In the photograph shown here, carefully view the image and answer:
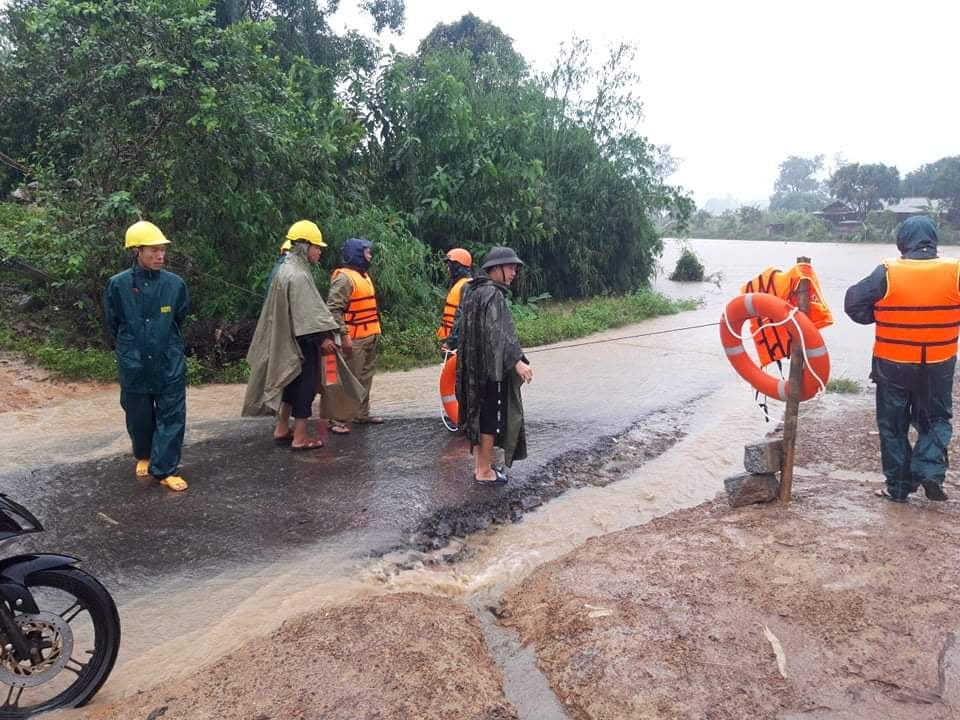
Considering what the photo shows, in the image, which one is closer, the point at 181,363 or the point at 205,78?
the point at 181,363

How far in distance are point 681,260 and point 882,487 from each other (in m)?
21.3

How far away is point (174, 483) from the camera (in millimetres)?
4977

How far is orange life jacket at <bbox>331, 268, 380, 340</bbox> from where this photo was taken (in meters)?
6.27

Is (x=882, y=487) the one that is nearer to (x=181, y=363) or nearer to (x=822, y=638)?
(x=822, y=638)

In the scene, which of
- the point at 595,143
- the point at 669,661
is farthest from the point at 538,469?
the point at 595,143

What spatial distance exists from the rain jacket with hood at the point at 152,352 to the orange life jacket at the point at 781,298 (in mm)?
3924

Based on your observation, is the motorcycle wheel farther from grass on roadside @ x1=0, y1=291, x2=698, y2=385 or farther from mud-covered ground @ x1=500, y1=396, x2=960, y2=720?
grass on roadside @ x1=0, y1=291, x2=698, y2=385

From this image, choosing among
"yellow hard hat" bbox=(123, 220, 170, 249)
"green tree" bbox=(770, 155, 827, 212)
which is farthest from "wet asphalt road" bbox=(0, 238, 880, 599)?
"green tree" bbox=(770, 155, 827, 212)

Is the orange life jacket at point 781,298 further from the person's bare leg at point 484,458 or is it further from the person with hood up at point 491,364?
the person's bare leg at point 484,458

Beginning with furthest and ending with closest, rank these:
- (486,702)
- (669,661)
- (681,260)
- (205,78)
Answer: (681,260) → (205,78) → (669,661) → (486,702)

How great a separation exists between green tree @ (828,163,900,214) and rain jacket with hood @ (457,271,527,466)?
53.8m

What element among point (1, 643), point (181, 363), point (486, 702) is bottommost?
point (486, 702)

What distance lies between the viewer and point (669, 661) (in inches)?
120

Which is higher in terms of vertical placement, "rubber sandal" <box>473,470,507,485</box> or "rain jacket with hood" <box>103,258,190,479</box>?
"rain jacket with hood" <box>103,258,190,479</box>
